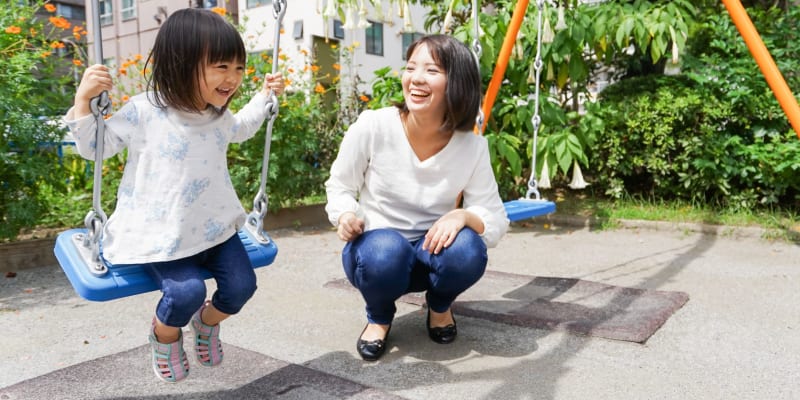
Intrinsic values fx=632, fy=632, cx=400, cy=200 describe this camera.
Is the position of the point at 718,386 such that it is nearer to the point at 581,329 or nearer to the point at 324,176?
the point at 581,329

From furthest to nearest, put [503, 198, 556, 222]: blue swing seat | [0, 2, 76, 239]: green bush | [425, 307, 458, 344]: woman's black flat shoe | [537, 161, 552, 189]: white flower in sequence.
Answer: [537, 161, 552, 189]: white flower < [0, 2, 76, 239]: green bush < [503, 198, 556, 222]: blue swing seat < [425, 307, 458, 344]: woman's black flat shoe

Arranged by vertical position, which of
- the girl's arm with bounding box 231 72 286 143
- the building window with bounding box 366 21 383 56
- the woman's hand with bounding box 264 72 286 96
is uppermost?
the building window with bounding box 366 21 383 56

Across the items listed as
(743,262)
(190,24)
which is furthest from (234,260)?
(743,262)

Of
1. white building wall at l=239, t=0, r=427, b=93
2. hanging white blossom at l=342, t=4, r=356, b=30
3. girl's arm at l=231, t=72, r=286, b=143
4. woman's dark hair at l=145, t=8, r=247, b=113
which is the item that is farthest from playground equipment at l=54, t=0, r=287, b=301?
white building wall at l=239, t=0, r=427, b=93

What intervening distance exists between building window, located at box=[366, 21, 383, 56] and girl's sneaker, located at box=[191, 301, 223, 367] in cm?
1442

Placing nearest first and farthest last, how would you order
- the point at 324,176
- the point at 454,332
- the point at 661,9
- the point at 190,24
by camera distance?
the point at 190,24, the point at 454,332, the point at 661,9, the point at 324,176

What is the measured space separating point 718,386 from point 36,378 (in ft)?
6.79

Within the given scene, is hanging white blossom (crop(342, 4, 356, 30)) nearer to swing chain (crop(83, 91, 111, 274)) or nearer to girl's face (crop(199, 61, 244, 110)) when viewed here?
girl's face (crop(199, 61, 244, 110))

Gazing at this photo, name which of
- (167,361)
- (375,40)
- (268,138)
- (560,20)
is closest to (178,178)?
(268,138)

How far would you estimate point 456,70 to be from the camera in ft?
6.77

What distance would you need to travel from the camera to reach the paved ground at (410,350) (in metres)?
1.86

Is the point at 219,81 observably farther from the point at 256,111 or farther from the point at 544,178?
the point at 544,178

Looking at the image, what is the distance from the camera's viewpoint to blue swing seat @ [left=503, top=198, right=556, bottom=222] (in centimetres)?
263

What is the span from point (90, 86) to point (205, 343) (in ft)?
2.56
